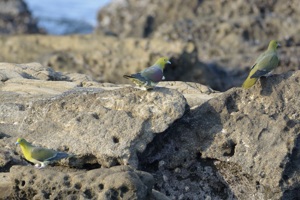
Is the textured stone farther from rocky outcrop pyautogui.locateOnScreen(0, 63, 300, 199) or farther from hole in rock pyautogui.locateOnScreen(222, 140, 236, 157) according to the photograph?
hole in rock pyautogui.locateOnScreen(222, 140, 236, 157)

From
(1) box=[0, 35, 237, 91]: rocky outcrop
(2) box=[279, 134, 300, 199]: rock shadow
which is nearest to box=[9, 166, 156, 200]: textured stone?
(2) box=[279, 134, 300, 199]: rock shadow

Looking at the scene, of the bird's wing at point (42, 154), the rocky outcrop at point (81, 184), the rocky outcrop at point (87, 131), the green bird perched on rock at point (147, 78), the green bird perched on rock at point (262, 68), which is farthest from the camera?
the green bird perched on rock at point (262, 68)

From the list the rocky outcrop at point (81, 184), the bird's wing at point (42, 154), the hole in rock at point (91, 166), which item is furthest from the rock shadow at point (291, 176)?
the bird's wing at point (42, 154)

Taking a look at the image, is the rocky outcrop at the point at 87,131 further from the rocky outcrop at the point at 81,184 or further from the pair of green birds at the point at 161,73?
the pair of green birds at the point at 161,73

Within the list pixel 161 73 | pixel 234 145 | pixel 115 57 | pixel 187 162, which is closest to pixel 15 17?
pixel 115 57

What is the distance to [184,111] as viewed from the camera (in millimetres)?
Result: 10531

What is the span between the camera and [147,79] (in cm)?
1050

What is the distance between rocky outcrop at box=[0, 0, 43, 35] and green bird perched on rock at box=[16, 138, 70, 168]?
20.7 metres

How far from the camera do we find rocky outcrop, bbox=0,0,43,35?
101 feet

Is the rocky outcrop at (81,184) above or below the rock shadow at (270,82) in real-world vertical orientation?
below

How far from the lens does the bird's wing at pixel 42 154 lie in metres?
9.93

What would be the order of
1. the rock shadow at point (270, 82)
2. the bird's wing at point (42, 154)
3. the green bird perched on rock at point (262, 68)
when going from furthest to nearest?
the rock shadow at point (270, 82)
the green bird perched on rock at point (262, 68)
the bird's wing at point (42, 154)

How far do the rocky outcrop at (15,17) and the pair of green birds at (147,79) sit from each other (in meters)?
20.0

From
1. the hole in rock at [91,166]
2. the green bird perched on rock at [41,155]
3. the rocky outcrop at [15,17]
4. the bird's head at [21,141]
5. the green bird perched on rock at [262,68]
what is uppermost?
the green bird perched on rock at [262,68]
